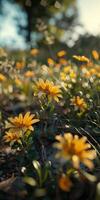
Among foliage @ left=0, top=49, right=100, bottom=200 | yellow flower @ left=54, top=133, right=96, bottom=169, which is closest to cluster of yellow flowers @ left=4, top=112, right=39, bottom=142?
foliage @ left=0, top=49, right=100, bottom=200

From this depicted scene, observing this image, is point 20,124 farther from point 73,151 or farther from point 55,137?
point 55,137

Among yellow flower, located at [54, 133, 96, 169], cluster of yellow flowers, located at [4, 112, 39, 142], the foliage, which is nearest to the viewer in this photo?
yellow flower, located at [54, 133, 96, 169]

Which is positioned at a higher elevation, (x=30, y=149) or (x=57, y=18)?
(x=57, y=18)

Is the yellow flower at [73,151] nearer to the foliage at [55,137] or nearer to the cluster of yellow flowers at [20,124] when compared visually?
the foliage at [55,137]

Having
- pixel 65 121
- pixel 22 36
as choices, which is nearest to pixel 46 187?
pixel 65 121

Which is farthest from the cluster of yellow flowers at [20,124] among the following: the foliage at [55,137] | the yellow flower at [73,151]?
the yellow flower at [73,151]

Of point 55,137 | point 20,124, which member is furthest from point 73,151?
point 55,137

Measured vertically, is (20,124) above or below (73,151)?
above

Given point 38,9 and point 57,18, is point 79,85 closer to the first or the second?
point 38,9

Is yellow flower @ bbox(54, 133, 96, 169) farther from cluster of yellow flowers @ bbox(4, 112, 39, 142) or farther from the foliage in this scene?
cluster of yellow flowers @ bbox(4, 112, 39, 142)

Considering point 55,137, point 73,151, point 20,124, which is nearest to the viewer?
point 73,151

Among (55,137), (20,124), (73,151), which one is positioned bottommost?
(73,151)
